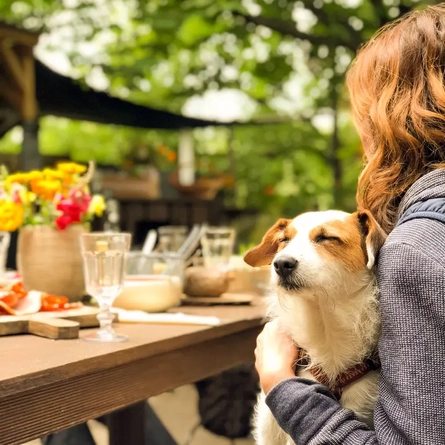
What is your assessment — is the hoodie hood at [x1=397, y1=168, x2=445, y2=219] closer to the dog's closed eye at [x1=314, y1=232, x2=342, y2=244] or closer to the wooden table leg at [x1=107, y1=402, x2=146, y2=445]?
the dog's closed eye at [x1=314, y1=232, x2=342, y2=244]

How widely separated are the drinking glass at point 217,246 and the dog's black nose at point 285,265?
109cm

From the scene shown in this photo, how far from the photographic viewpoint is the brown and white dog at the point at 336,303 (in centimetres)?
120

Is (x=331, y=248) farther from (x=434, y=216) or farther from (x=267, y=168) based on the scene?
(x=267, y=168)

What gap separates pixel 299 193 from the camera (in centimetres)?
790

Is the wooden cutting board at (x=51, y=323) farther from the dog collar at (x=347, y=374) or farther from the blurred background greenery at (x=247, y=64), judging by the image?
the blurred background greenery at (x=247, y=64)

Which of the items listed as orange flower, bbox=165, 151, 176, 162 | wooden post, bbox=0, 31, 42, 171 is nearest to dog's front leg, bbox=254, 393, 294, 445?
wooden post, bbox=0, 31, 42, 171

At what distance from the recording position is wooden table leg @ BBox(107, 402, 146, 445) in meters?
2.13

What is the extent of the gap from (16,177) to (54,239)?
226 mm

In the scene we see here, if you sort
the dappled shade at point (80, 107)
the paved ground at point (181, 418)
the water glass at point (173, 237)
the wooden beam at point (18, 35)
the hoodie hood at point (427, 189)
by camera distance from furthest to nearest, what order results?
the dappled shade at point (80, 107) → the wooden beam at point (18, 35) → the paved ground at point (181, 418) → the water glass at point (173, 237) → the hoodie hood at point (427, 189)

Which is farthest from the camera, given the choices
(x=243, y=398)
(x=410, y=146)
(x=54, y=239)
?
(x=243, y=398)

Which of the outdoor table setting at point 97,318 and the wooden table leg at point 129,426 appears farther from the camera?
the wooden table leg at point 129,426

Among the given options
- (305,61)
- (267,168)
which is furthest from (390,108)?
(267,168)

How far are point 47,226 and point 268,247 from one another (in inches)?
32.0

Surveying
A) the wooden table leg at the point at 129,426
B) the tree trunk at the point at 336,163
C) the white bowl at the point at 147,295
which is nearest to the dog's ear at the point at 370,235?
the white bowl at the point at 147,295
